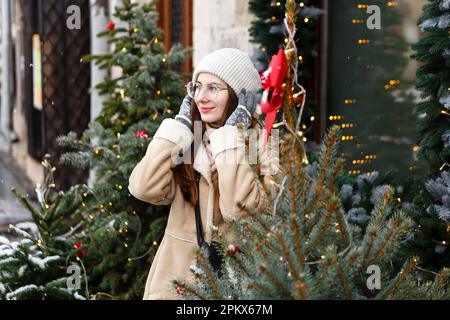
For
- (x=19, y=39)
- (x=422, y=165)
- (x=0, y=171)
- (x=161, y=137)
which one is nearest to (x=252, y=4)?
(x=422, y=165)

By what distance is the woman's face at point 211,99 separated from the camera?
12.9 ft

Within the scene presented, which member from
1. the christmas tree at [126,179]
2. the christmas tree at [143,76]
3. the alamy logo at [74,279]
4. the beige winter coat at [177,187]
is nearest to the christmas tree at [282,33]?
→ the christmas tree at [143,76]

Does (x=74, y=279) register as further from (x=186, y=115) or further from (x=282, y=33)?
(x=282, y=33)

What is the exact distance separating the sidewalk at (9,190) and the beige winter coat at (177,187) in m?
7.31

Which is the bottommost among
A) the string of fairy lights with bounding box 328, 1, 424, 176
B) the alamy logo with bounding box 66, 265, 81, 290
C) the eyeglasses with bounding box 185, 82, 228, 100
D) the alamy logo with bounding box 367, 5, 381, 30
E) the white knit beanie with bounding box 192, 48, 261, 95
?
the alamy logo with bounding box 66, 265, 81, 290

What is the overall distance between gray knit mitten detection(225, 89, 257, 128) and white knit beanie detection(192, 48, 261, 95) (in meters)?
0.04

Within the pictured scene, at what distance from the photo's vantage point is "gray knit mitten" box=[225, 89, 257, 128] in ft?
12.7

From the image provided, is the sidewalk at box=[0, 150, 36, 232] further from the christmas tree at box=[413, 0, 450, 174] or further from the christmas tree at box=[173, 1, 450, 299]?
the christmas tree at box=[173, 1, 450, 299]

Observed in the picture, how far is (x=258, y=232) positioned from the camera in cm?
293

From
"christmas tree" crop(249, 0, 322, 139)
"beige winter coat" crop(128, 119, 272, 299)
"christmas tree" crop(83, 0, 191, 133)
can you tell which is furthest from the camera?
"christmas tree" crop(249, 0, 322, 139)

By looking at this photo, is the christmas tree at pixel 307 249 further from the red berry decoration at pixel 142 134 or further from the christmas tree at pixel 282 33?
the christmas tree at pixel 282 33

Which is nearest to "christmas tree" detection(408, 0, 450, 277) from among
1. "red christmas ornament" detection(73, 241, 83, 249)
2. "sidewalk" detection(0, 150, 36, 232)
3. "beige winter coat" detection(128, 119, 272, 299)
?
"beige winter coat" detection(128, 119, 272, 299)
